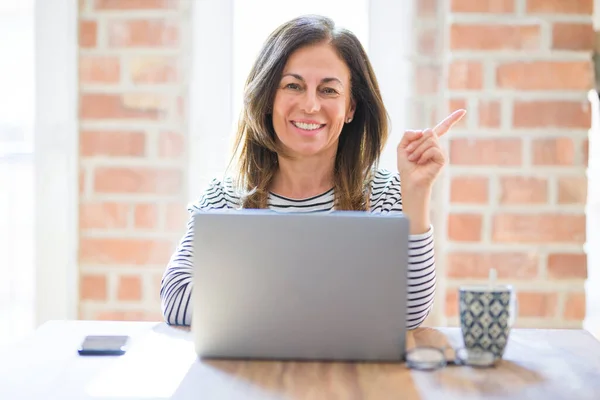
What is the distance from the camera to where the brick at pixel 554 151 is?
2.02 meters

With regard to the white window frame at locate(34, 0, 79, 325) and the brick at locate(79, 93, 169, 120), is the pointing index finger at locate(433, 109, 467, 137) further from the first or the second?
the white window frame at locate(34, 0, 79, 325)

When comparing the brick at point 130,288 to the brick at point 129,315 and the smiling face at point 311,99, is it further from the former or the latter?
the smiling face at point 311,99

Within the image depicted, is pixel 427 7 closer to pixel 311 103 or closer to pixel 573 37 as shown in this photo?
pixel 573 37

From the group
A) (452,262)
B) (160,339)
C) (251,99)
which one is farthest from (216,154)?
(160,339)

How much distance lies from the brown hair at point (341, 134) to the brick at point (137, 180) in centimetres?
26

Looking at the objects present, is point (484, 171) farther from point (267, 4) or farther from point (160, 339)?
point (160, 339)

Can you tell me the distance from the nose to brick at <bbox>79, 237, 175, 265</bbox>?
61 centimetres

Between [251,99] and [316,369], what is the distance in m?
0.93

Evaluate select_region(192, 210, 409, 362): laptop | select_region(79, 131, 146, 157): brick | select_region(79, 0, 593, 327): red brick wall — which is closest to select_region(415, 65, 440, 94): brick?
select_region(79, 0, 593, 327): red brick wall

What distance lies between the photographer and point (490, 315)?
1129 millimetres

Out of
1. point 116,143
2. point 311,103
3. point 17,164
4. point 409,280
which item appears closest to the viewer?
point 409,280

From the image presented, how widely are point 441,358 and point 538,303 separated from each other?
1.03 meters

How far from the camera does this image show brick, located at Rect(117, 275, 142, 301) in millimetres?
2131

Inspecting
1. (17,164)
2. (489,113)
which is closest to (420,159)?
(489,113)
